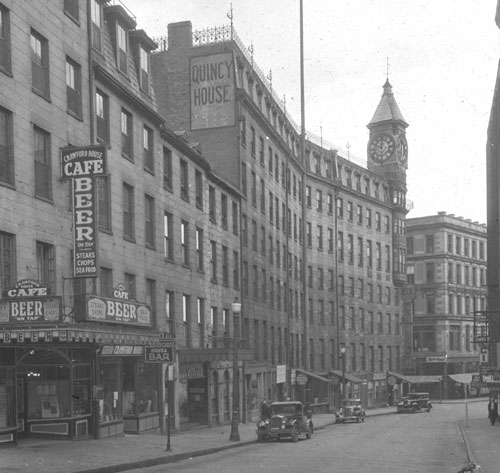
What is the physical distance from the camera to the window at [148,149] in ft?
118

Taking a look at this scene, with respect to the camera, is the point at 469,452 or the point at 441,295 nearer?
the point at 469,452

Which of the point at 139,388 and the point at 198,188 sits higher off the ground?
the point at 198,188

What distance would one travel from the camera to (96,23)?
3180 centimetres

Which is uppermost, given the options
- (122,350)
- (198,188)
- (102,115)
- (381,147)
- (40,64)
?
(381,147)

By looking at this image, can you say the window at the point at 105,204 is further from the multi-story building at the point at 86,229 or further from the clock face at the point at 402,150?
the clock face at the point at 402,150

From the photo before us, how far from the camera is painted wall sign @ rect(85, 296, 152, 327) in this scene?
25606mm

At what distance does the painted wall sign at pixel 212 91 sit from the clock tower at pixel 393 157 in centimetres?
3800

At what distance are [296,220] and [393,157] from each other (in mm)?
23798

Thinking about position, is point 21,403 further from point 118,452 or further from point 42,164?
point 42,164

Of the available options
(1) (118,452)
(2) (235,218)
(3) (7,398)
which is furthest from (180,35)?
(1) (118,452)

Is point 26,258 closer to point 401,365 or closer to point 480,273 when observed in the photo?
point 401,365

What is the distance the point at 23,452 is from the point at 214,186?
2469cm

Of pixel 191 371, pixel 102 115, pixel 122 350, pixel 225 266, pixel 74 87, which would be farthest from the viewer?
pixel 225 266

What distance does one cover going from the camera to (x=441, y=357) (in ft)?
324
